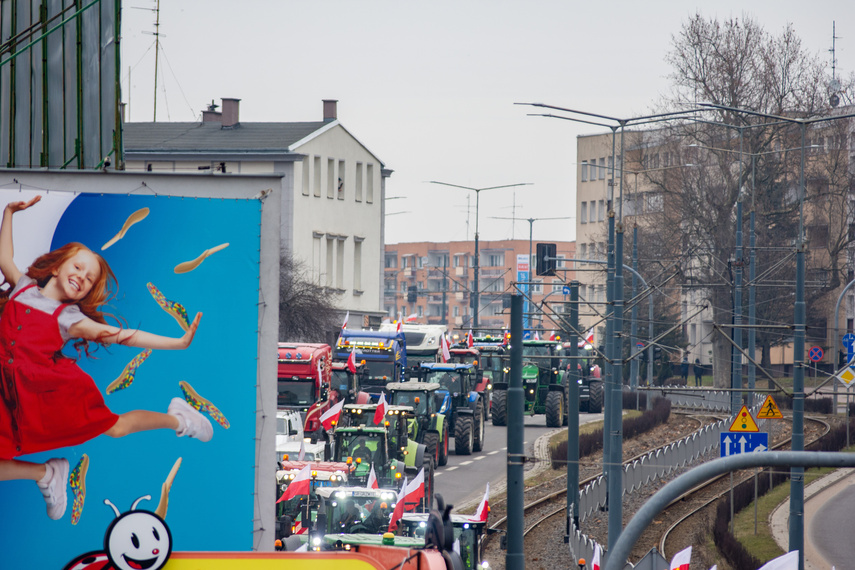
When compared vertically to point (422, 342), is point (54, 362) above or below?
above

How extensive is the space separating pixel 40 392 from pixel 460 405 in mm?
27984

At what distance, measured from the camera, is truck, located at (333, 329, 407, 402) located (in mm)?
39906

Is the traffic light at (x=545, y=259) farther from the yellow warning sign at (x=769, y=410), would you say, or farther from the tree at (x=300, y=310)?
the tree at (x=300, y=310)

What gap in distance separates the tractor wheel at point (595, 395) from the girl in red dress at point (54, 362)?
131 ft

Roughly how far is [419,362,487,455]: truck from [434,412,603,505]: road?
1.56 ft

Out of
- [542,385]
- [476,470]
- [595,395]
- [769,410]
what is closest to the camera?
[769,410]

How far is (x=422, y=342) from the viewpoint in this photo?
1864 inches

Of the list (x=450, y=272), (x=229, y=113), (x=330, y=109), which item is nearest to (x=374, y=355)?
(x=330, y=109)

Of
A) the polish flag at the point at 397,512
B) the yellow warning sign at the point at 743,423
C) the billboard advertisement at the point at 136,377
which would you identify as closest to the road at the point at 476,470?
the yellow warning sign at the point at 743,423

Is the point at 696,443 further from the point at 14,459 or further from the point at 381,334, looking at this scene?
the point at 14,459

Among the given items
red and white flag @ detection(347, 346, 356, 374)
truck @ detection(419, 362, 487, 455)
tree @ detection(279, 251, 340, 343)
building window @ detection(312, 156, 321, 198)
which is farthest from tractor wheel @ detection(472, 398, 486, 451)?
building window @ detection(312, 156, 321, 198)

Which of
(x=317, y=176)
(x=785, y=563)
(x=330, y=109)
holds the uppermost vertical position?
(x=330, y=109)

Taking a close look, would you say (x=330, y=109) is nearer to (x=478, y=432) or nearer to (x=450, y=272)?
(x=478, y=432)

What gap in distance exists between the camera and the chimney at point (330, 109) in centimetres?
6569
